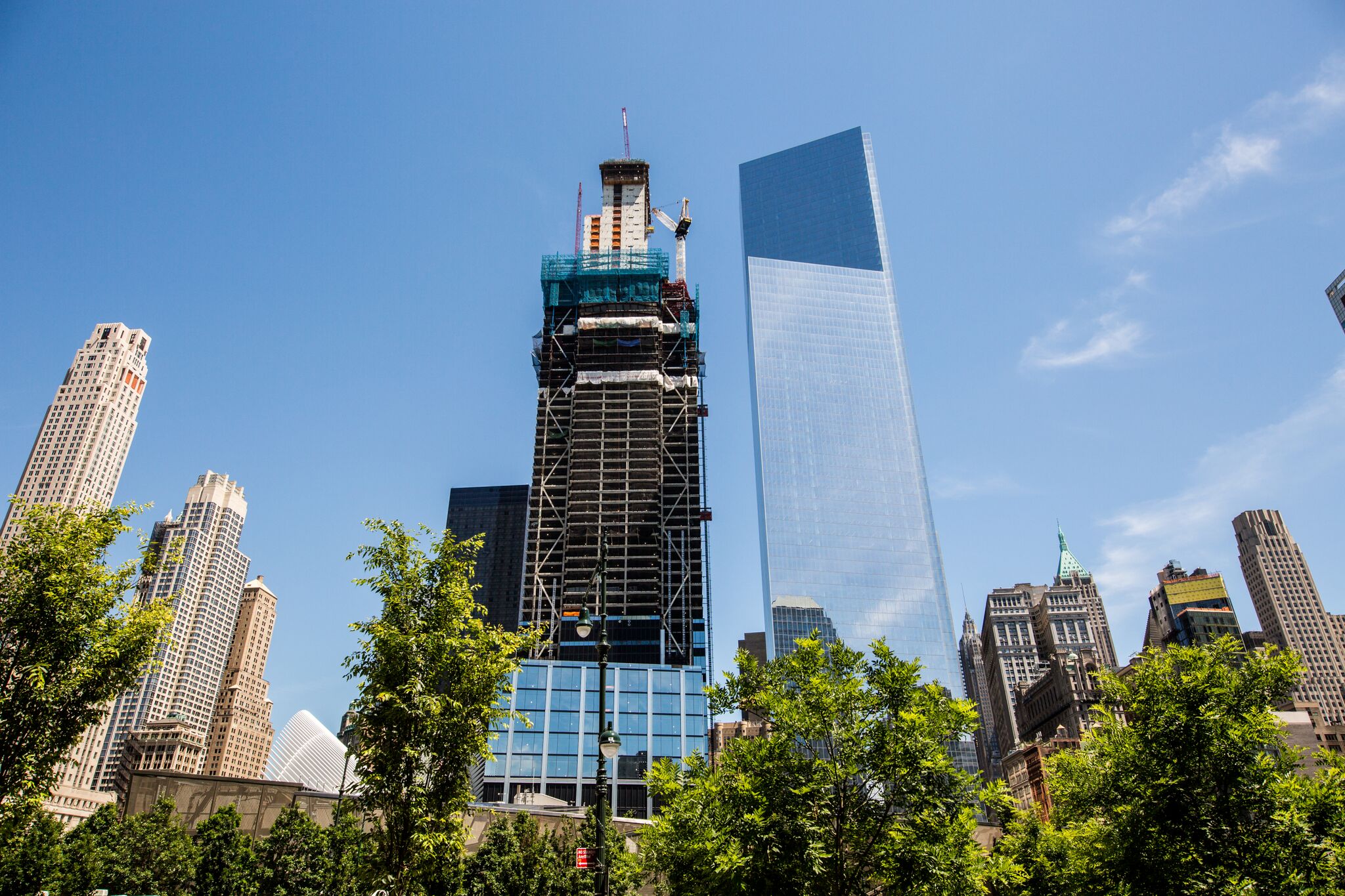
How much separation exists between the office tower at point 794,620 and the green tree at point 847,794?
137 metres

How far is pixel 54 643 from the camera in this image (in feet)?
70.9

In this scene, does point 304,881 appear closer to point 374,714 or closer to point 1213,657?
point 374,714

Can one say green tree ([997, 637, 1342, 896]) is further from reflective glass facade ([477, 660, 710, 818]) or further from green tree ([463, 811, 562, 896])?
reflective glass facade ([477, 660, 710, 818])

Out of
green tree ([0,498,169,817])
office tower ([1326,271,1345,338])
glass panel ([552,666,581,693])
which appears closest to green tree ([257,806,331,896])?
green tree ([0,498,169,817])

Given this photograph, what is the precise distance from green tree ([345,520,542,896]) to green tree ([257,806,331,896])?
85.6 feet

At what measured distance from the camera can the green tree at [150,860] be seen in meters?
43.6

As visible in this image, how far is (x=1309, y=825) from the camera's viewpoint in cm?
2295

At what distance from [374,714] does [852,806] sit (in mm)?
15281

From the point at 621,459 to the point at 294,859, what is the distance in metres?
97.0

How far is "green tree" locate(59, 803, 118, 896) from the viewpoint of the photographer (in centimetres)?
4200

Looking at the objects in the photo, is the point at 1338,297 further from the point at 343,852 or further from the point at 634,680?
the point at 343,852

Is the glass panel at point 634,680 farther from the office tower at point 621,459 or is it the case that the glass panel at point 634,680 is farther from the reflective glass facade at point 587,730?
the office tower at point 621,459

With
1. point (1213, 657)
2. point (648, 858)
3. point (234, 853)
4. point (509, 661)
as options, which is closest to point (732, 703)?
point (509, 661)

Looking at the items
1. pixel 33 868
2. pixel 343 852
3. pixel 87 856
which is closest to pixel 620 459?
pixel 343 852
